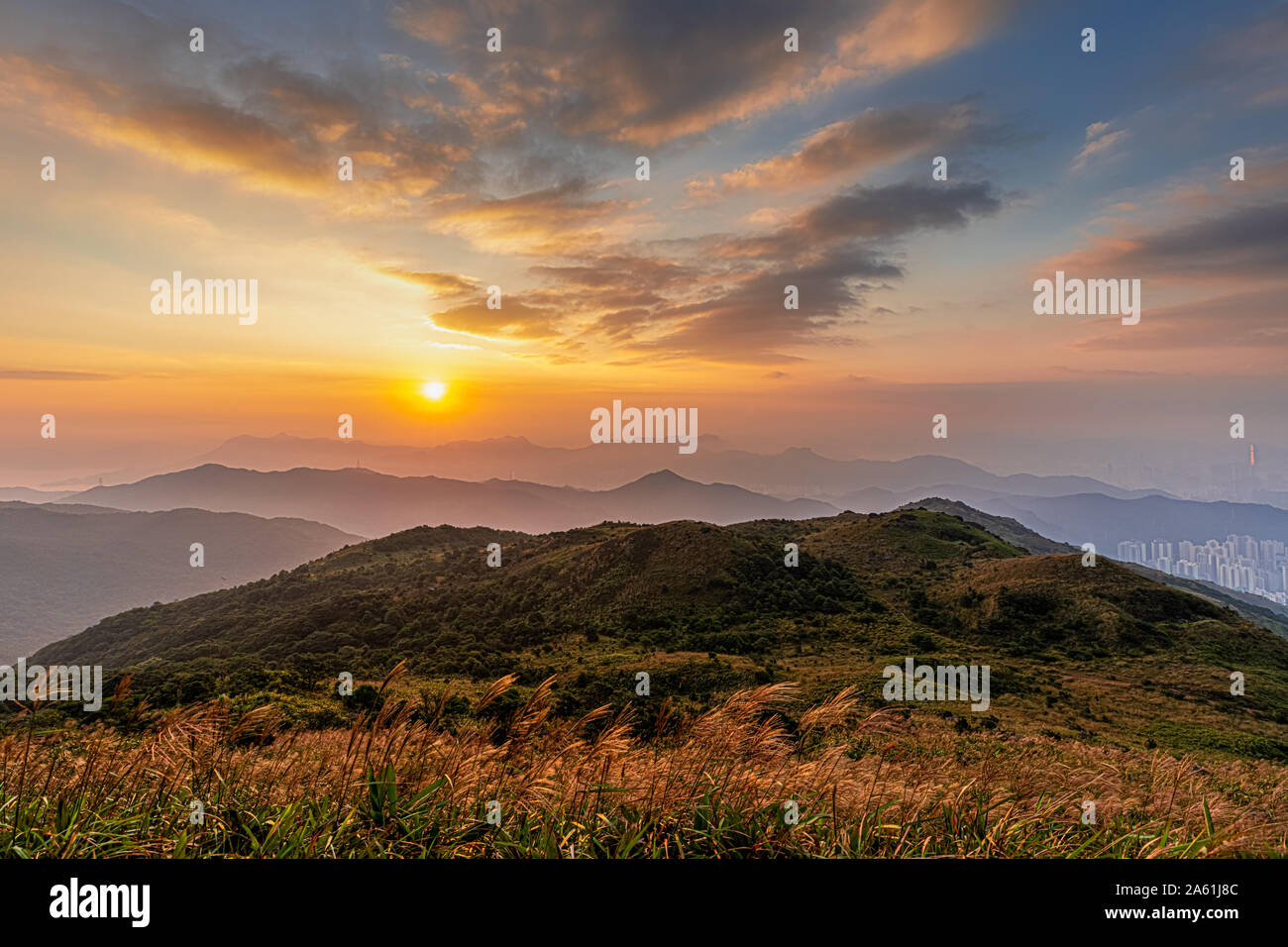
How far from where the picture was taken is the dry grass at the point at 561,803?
4422mm

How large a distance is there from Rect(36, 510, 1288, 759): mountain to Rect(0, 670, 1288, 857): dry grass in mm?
13160

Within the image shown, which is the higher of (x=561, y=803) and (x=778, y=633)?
(x=561, y=803)

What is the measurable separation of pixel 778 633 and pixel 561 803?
46.9m

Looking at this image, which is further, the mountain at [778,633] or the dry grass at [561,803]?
the mountain at [778,633]

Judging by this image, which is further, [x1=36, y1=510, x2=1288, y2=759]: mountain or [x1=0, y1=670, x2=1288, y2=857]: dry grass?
[x1=36, y1=510, x2=1288, y2=759]: mountain

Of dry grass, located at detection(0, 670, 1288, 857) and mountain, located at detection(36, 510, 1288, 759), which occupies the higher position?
dry grass, located at detection(0, 670, 1288, 857)

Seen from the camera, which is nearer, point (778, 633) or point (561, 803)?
point (561, 803)

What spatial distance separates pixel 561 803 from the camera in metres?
4.81

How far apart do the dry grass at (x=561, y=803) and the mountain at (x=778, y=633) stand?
1316 cm

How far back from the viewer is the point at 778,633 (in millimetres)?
48625

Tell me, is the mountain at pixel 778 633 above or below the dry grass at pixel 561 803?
below

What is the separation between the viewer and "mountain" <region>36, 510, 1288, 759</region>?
105ft
